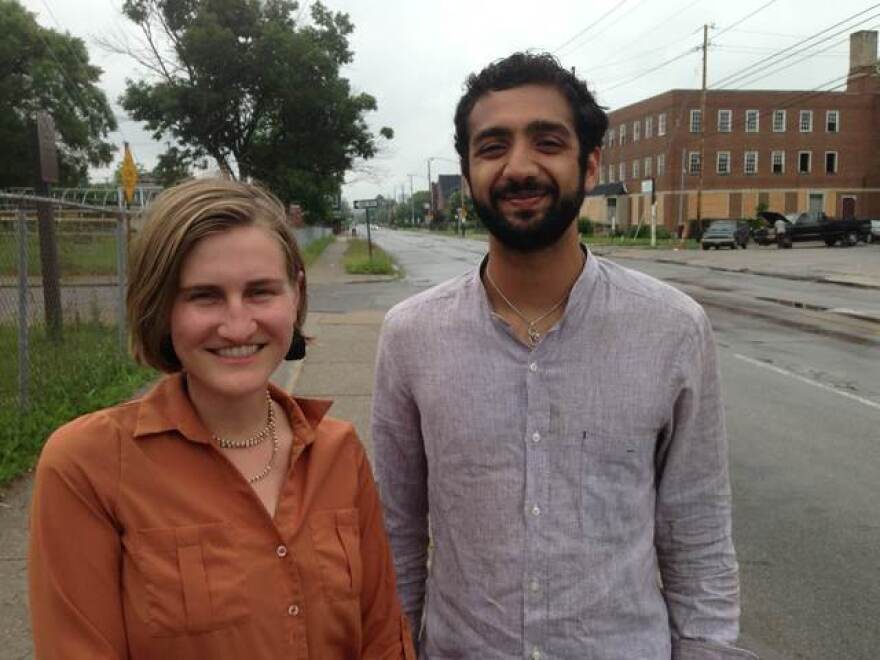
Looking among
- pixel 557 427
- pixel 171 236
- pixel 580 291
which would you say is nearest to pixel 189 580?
pixel 171 236

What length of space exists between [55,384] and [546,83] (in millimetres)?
6659

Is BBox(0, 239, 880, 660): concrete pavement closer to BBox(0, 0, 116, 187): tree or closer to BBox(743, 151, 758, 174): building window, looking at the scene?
BBox(0, 0, 116, 187): tree

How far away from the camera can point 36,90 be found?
5103 centimetres

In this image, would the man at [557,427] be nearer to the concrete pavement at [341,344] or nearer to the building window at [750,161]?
the concrete pavement at [341,344]

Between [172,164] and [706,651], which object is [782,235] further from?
[706,651]

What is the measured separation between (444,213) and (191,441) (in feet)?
398

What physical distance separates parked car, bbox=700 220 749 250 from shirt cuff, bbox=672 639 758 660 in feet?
139

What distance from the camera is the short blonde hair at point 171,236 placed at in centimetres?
154

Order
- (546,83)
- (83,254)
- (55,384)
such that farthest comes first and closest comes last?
(83,254), (55,384), (546,83)

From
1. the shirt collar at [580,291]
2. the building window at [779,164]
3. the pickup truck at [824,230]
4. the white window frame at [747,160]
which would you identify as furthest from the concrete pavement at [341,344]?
the building window at [779,164]

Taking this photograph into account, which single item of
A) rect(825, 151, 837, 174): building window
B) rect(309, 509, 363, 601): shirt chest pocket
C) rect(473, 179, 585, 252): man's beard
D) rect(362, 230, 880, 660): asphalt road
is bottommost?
rect(362, 230, 880, 660): asphalt road

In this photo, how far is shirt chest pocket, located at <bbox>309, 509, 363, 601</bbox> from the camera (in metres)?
1.56

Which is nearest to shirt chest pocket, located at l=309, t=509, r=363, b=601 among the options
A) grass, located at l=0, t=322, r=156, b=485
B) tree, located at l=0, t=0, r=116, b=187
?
grass, located at l=0, t=322, r=156, b=485

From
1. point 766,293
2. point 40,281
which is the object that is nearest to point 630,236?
point 766,293
